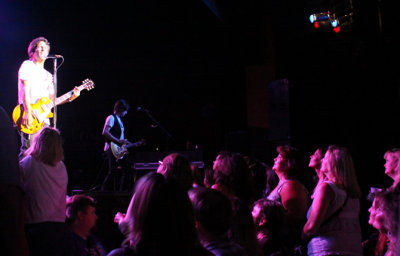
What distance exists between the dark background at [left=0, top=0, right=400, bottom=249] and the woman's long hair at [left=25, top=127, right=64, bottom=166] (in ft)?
16.3

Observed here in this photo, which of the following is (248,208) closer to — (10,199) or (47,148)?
(47,148)

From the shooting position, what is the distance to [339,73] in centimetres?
800

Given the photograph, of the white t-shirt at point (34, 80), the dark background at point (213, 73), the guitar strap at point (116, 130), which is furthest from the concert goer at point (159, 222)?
the dark background at point (213, 73)

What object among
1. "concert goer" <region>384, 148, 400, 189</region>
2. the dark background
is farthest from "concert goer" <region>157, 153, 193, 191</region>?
the dark background

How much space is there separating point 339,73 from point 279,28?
2286mm

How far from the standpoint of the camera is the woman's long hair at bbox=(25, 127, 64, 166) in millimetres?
3227

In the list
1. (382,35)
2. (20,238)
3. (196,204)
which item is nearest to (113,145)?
(382,35)

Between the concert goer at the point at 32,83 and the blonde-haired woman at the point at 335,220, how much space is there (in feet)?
11.0

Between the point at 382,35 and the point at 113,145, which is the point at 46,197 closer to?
the point at 113,145

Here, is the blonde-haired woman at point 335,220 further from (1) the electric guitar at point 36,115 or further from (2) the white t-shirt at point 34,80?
(2) the white t-shirt at point 34,80

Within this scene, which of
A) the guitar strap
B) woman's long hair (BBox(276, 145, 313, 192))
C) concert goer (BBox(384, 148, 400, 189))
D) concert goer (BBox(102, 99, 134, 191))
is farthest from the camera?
the guitar strap

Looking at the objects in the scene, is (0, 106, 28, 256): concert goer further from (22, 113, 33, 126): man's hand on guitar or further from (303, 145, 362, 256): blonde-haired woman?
(22, 113, 33, 126): man's hand on guitar

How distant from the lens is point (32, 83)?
209 inches

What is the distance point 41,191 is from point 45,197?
0.17 ft
